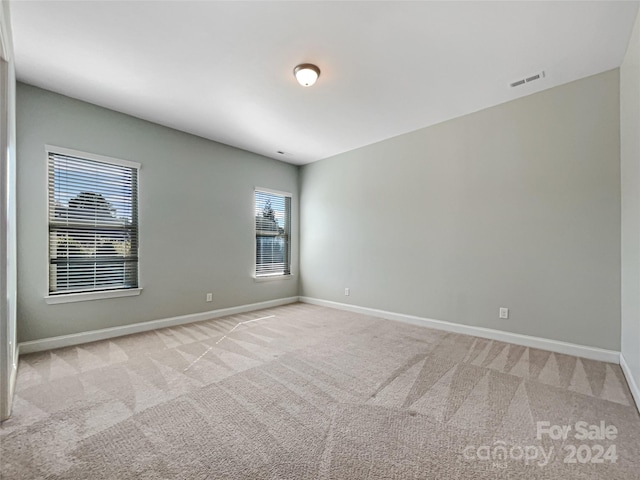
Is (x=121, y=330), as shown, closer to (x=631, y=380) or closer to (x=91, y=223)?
(x=91, y=223)

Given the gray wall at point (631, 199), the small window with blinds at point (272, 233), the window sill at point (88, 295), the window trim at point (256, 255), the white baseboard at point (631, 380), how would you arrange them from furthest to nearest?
the small window with blinds at point (272, 233), the window trim at point (256, 255), the window sill at point (88, 295), the gray wall at point (631, 199), the white baseboard at point (631, 380)

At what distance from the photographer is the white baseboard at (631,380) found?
207 centimetres

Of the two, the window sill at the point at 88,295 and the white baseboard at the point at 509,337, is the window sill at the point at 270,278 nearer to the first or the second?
the white baseboard at the point at 509,337

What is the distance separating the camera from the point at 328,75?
9.31 ft

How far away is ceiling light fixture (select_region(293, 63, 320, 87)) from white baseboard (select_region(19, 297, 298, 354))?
11.6ft

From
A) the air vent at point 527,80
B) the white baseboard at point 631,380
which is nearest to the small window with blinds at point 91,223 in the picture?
the air vent at point 527,80

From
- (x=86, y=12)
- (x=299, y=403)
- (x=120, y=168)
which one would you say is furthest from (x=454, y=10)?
(x=120, y=168)

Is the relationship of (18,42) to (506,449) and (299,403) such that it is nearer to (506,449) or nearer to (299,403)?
(299,403)

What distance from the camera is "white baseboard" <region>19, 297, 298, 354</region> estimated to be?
3.10m

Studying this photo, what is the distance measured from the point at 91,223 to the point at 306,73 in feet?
10.00

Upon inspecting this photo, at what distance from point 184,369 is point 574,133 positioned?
456cm

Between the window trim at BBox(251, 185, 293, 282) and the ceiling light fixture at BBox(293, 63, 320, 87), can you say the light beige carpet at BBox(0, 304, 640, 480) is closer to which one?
the window trim at BBox(251, 185, 293, 282)

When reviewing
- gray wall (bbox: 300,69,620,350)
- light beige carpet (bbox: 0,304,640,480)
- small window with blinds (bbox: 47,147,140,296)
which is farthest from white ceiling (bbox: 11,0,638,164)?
light beige carpet (bbox: 0,304,640,480)

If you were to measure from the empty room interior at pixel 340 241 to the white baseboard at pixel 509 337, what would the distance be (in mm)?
24
